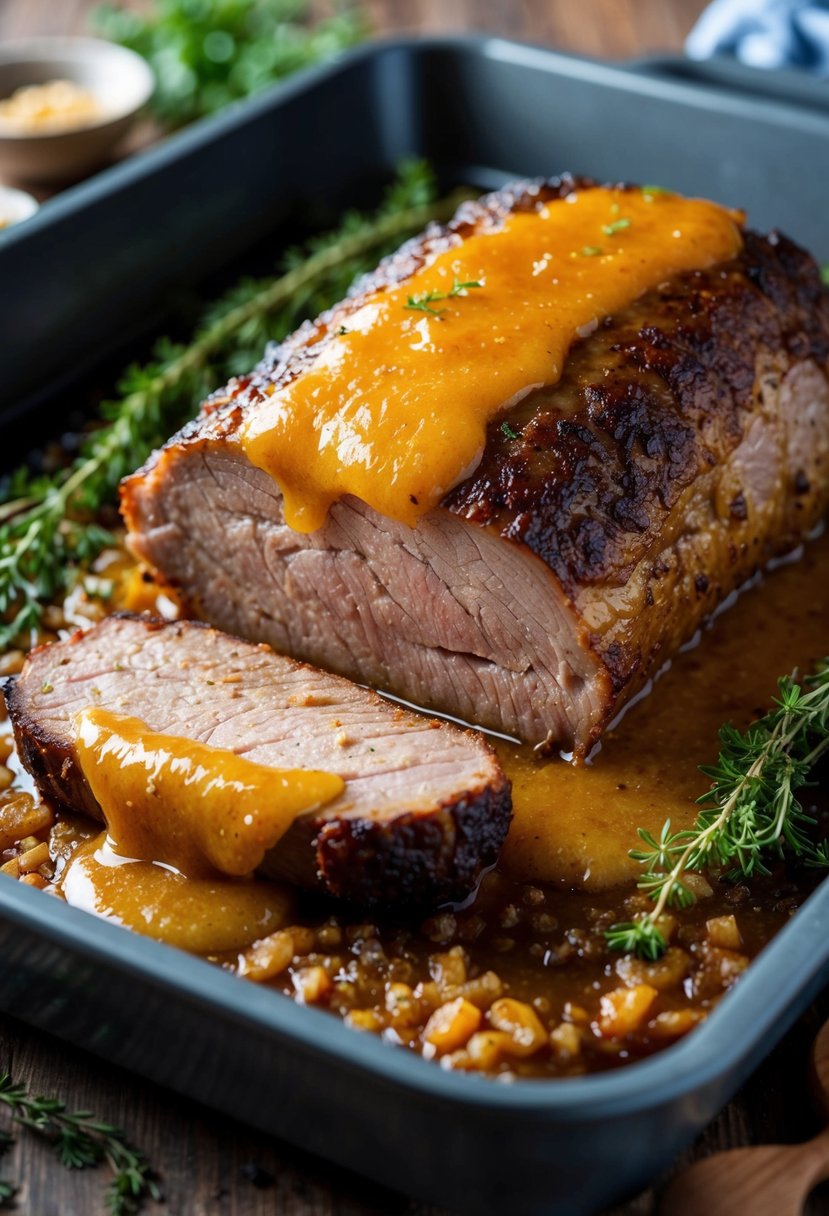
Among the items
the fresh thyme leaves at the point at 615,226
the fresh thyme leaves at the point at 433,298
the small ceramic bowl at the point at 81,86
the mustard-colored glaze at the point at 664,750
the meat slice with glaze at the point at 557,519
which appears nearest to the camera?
the mustard-colored glaze at the point at 664,750

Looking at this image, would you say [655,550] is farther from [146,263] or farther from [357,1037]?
[146,263]

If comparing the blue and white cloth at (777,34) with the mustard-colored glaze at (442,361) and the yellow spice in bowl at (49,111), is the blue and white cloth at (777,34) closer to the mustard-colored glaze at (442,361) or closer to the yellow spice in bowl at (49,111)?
the mustard-colored glaze at (442,361)

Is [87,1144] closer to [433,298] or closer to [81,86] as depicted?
[433,298]

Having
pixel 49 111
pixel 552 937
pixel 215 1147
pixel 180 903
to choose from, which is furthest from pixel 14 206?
pixel 215 1147

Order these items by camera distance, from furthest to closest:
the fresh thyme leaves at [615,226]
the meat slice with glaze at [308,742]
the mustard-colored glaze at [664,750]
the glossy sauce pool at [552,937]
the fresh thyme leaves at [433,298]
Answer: the fresh thyme leaves at [615,226] → the fresh thyme leaves at [433,298] → the mustard-colored glaze at [664,750] → the meat slice with glaze at [308,742] → the glossy sauce pool at [552,937]

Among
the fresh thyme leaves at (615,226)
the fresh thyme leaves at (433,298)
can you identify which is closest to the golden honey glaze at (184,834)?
the fresh thyme leaves at (433,298)

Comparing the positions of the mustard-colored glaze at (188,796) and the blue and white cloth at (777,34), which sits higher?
the blue and white cloth at (777,34)

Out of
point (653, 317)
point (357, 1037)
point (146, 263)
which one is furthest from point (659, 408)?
point (146, 263)
